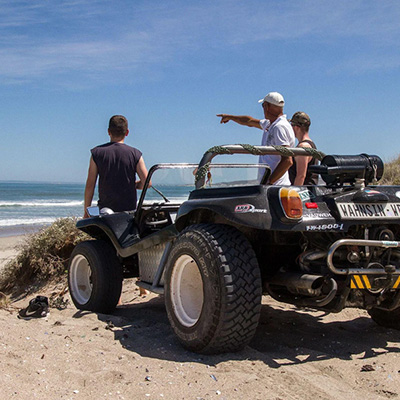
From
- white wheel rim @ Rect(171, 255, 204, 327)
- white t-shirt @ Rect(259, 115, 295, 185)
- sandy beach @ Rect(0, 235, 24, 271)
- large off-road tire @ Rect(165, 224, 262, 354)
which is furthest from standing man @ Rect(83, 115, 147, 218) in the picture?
sandy beach @ Rect(0, 235, 24, 271)

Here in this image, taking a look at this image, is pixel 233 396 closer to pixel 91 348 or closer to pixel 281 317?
pixel 91 348

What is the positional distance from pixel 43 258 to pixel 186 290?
5129 millimetres

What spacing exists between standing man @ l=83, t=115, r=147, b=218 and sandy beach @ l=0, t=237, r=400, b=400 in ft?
4.78

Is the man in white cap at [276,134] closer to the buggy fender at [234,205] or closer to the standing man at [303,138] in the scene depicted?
the standing man at [303,138]

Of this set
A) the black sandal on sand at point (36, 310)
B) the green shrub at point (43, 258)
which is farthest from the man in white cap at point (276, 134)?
the green shrub at point (43, 258)

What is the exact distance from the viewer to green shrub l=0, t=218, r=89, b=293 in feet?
29.5

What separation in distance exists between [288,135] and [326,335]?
196 cm

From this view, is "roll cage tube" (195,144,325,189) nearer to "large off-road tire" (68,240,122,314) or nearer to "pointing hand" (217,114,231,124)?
"large off-road tire" (68,240,122,314)

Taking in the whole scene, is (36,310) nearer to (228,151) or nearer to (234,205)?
(228,151)

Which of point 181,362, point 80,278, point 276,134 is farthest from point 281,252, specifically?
point 80,278

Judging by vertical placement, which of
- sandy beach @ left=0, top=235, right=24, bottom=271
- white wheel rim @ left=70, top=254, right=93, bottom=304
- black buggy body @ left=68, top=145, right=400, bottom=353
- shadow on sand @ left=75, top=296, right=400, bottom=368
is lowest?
sandy beach @ left=0, top=235, right=24, bottom=271

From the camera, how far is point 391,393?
3625 millimetres

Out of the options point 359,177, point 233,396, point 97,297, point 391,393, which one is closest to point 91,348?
point 233,396

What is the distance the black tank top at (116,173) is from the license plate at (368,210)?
119 inches
